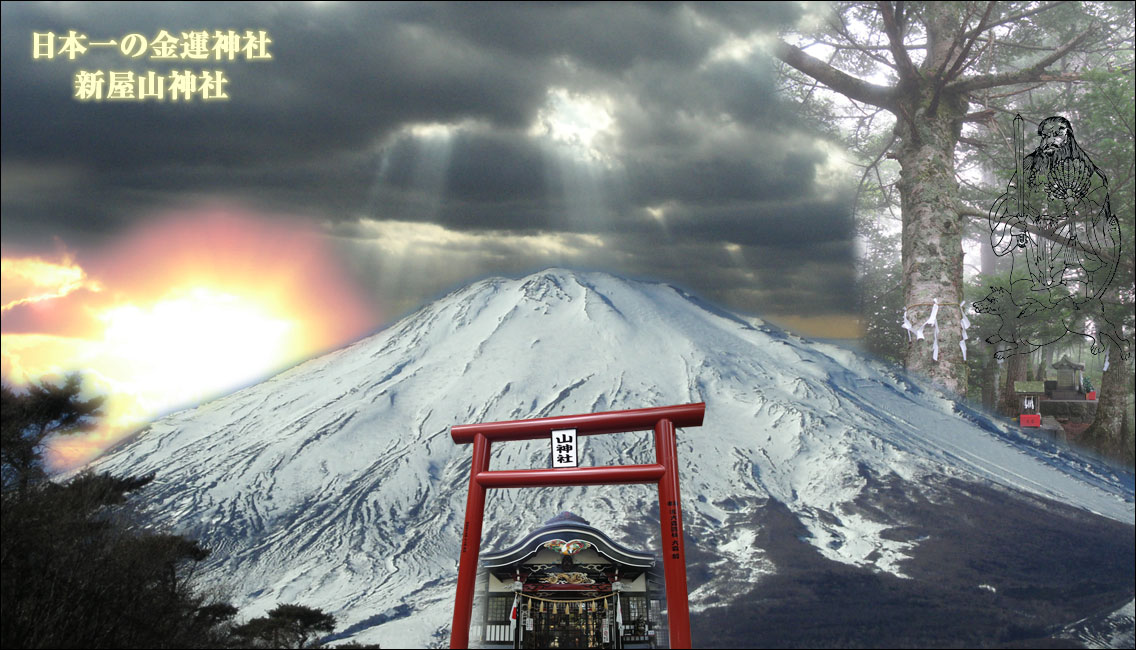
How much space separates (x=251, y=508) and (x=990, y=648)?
11007 millimetres

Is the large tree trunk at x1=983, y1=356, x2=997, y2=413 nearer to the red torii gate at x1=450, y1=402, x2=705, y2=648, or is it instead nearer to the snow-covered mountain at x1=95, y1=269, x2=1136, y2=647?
the snow-covered mountain at x1=95, y1=269, x2=1136, y2=647

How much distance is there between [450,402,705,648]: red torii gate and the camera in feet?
9.01

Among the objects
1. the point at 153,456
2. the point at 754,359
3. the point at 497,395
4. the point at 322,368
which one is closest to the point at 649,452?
the point at 497,395

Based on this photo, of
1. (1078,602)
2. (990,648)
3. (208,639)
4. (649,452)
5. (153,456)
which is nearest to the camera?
(208,639)

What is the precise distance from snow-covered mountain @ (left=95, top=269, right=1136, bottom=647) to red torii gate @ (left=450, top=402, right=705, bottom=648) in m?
6.35

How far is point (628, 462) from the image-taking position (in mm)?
→ 12047

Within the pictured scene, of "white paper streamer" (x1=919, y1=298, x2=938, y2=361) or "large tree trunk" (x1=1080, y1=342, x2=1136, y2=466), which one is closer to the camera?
"white paper streamer" (x1=919, y1=298, x2=938, y2=361)

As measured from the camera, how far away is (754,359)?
14.6 meters

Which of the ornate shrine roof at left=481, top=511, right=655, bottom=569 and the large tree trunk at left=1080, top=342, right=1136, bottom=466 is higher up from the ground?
the large tree trunk at left=1080, top=342, right=1136, bottom=466

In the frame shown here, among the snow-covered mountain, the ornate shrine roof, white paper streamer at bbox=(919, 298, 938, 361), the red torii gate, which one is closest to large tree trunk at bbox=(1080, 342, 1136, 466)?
the snow-covered mountain

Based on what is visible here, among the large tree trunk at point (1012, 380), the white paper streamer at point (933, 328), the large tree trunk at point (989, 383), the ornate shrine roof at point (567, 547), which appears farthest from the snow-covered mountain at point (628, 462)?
the ornate shrine roof at point (567, 547)

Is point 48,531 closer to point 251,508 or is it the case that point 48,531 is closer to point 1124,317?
point 251,508

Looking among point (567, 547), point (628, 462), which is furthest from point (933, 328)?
point (628, 462)

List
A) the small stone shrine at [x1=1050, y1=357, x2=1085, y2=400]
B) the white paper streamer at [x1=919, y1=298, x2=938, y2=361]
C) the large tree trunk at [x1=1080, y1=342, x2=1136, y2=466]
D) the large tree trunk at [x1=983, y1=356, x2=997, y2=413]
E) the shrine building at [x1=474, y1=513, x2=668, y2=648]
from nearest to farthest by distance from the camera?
the shrine building at [x1=474, y1=513, x2=668, y2=648] → the white paper streamer at [x1=919, y1=298, x2=938, y2=361] → the large tree trunk at [x1=1080, y1=342, x2=1136, y2=466] → the small stone shrine at [x1=1050, y1=357, x2=1085, y2=400] → the large tree trunk at [x1=983, y1=356, x2=997, y2=413]
